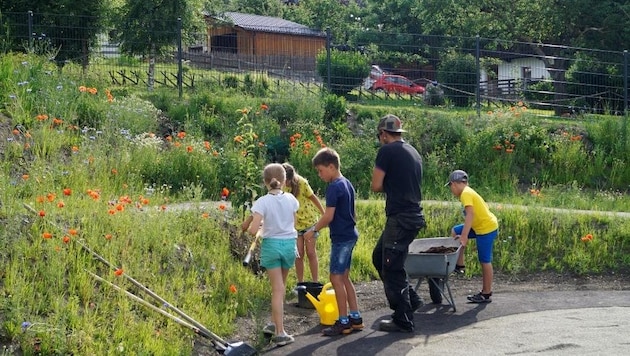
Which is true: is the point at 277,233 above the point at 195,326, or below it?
above

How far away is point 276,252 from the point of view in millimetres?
8070

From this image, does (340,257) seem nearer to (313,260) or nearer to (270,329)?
(270,329)

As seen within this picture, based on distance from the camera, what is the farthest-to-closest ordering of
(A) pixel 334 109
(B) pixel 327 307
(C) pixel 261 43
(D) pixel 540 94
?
1. (C) pixel 261 43
2. (D) pixel 540 94
3. (A) pixel 334 109
4. (B) pixel 327 307

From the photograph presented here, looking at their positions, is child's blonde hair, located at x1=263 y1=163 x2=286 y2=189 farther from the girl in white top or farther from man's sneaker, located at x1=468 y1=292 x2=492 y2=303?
man's sneaker, located at x1=468 y1=292 x2=492 y2=303

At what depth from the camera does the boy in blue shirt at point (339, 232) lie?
8.31 m

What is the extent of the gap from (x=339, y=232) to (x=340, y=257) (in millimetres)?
250

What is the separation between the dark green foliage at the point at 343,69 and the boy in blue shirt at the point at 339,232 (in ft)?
33.3

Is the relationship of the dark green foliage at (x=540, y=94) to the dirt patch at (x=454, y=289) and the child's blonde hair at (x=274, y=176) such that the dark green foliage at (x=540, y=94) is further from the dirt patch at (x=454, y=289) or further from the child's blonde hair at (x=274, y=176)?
the child's blonde hair at (x=274, y=176)

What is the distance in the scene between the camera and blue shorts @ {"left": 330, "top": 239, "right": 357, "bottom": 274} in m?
8.29

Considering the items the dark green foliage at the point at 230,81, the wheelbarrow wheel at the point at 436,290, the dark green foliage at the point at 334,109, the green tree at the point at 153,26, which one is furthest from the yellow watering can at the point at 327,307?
the green tree at the point at 153,26

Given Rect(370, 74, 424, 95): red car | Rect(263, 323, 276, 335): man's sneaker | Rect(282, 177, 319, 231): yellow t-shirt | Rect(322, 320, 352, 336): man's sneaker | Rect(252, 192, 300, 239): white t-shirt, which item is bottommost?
Rect(322, 320, 352, 336): man's sneaker

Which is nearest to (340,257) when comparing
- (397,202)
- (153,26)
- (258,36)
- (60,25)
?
(397,202)

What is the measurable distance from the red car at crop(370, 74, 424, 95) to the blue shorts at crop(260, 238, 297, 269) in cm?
1182

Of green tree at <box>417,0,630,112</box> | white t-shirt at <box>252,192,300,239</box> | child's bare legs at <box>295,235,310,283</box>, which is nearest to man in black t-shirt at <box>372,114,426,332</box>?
white t-shirt at <box>252,192,300,239</box>
